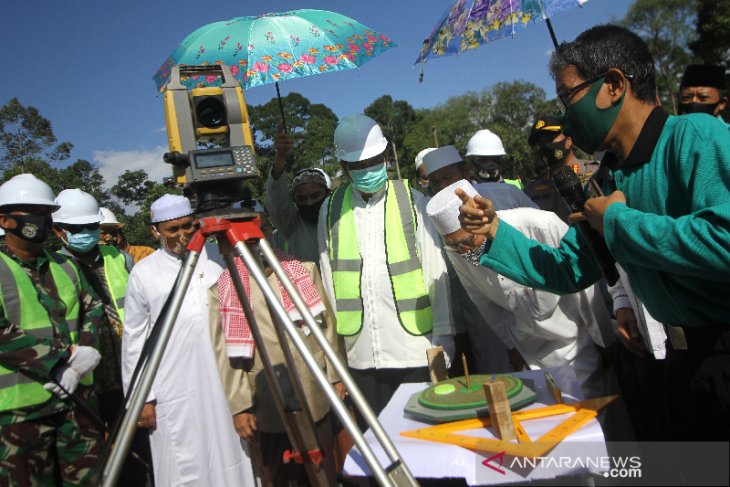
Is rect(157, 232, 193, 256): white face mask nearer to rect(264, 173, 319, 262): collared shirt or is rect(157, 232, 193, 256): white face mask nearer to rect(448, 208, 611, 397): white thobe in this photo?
rect(264, 173, 319, 262): collared shirt

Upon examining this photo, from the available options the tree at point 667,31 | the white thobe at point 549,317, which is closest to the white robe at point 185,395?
the white thobe at point 549,317

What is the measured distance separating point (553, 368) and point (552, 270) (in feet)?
2.53

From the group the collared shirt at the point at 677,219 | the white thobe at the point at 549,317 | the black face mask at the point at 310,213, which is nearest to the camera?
the collared shirt at the point at 677,219

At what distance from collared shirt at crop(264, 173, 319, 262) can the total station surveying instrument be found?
1541 mm

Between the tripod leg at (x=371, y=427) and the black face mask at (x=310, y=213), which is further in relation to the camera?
the black face mask at (x=310, y=213)

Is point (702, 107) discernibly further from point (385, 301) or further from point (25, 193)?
point (25, 193)

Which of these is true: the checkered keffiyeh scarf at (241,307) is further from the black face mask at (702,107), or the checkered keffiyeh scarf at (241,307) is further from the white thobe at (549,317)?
the black face mask at (702,107)

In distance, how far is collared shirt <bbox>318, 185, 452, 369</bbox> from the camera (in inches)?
116

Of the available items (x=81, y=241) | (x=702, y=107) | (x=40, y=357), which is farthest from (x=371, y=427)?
(x=81, y=241)

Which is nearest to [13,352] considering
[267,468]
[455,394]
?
[267,468]

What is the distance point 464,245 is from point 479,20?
1.37 meters

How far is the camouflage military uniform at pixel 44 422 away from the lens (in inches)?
110

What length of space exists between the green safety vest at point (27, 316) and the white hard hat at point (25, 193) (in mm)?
347

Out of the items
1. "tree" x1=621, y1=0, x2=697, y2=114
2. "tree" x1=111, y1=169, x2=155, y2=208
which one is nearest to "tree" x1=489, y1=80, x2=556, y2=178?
"tree" x1=621, y1=0, x2=697, y2=114
